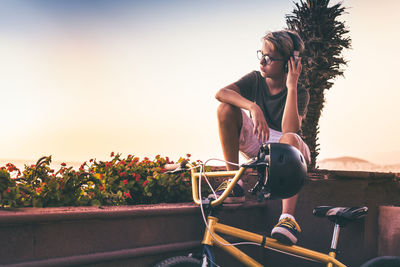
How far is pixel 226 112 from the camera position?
→ 365 cm

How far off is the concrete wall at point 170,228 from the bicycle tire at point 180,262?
52 cm

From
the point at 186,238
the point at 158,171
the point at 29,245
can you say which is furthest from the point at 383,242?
the point at 29,245

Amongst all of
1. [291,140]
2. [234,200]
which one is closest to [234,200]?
[234,200]

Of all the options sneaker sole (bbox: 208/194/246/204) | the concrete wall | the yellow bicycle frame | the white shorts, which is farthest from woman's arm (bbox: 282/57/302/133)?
the yellow bicycle frame

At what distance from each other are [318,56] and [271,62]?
6.52 metres

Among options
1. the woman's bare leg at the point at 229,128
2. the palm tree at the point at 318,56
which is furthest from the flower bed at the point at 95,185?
the palm tree at the point at 318,56

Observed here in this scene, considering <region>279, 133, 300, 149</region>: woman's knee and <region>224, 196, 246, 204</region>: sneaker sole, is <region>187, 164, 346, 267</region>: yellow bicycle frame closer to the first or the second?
<region>279, 133, 300, 149</region>: woman's knee

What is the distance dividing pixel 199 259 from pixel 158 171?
1.83m

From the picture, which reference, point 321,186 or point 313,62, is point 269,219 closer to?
point 321,186

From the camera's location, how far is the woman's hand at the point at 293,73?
3658 mm

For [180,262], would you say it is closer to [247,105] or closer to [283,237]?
[283,237]

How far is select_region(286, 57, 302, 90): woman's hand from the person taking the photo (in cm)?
366

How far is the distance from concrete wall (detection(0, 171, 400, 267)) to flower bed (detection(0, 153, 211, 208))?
0.53 metres

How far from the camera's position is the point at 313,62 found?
967 cm
